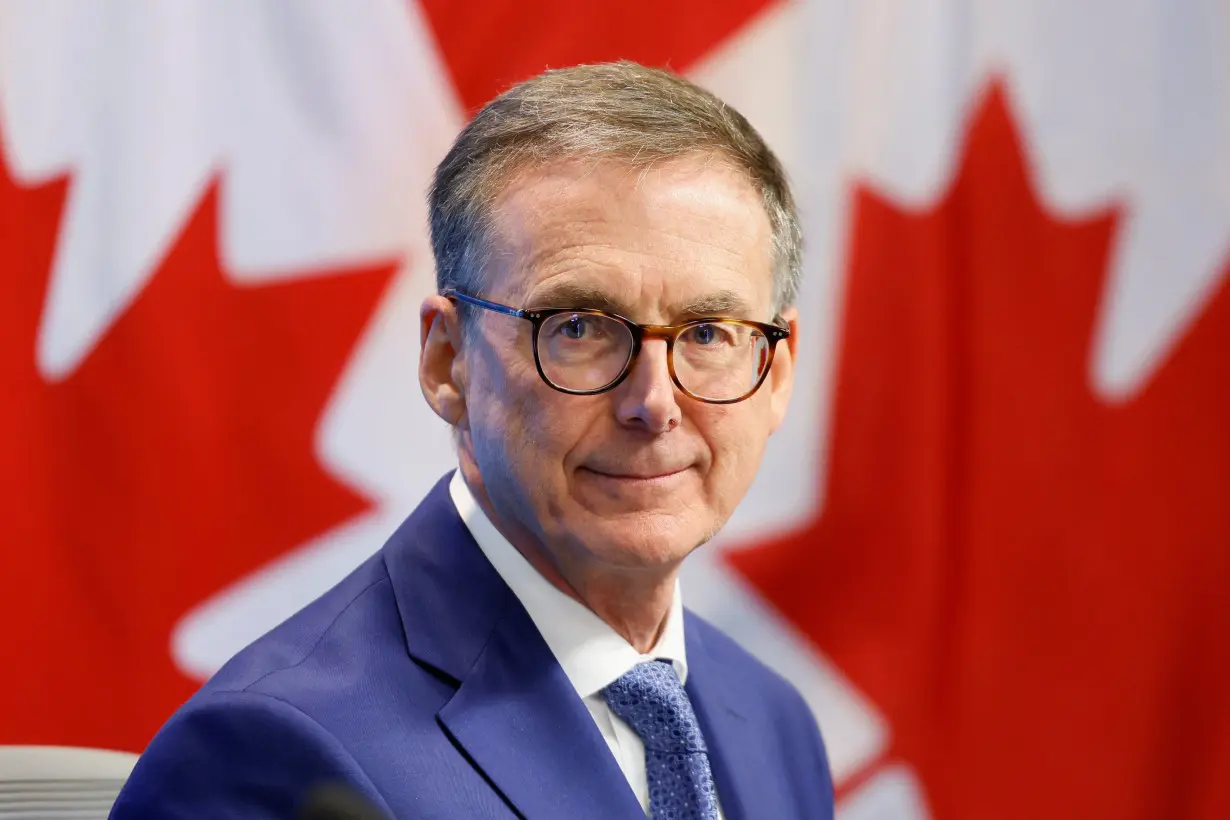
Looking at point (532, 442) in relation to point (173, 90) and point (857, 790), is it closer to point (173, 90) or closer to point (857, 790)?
point (173, 90)

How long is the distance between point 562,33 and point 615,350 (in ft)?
3.83

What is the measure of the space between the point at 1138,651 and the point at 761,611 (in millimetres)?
729

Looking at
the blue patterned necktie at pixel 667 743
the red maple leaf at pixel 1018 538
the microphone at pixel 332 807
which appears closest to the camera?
the microphone at pixel 332 807

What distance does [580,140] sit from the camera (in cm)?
140

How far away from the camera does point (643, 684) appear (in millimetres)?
1472

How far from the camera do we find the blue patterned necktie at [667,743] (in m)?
1.43

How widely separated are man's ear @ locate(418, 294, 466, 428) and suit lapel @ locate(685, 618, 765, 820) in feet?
1.57

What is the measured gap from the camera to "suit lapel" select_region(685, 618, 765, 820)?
1602mm

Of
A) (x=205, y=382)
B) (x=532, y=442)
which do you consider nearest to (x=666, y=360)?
(x=532, y=442)

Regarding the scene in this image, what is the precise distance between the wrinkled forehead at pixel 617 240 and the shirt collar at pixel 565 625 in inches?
11.6

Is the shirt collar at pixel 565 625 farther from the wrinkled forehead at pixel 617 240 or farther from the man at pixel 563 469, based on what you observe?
the wrinkled forehead at pixel 617 240

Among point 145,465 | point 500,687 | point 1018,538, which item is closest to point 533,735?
point 500,687

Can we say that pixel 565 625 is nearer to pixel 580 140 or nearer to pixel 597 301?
pixel 597 301

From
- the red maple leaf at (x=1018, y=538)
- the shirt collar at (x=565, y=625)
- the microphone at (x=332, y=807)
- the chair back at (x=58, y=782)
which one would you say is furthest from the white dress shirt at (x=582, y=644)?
the red maple leaf at (x=1018, y=538)
